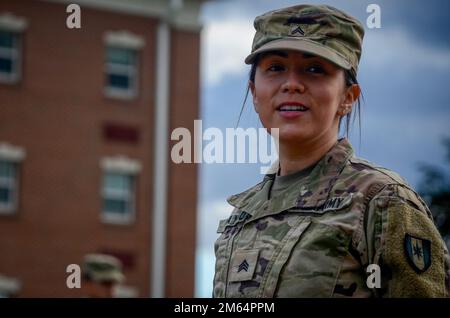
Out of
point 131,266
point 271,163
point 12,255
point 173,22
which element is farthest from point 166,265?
point 271,163

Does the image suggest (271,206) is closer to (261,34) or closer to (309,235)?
(309,235)

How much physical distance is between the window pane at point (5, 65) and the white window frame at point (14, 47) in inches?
2.2

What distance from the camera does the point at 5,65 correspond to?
1027 inches

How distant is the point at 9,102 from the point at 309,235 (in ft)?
75.6

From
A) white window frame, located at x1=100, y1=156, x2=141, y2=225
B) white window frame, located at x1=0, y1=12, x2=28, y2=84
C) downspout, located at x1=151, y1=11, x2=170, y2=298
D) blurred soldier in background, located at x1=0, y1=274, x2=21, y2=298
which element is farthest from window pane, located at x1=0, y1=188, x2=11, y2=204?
downspout, located at x1=151, y1=11, x2=170, y2=298

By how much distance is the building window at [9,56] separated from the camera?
84.9 feet

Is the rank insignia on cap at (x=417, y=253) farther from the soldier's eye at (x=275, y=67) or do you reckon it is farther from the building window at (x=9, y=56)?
the building window at (x=9, y=56)

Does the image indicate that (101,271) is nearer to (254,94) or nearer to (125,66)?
(254,94)

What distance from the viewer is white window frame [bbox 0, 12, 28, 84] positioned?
1016 inches

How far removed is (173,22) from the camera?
84.4ft

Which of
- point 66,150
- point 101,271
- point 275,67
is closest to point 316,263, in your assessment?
point 275,67

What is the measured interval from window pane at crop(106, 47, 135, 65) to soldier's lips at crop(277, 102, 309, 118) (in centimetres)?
2307

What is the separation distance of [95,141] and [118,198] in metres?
1.20

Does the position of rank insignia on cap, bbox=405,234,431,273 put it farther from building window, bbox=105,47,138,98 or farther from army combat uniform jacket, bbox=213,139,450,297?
building window, bbox=105,47,138,98
